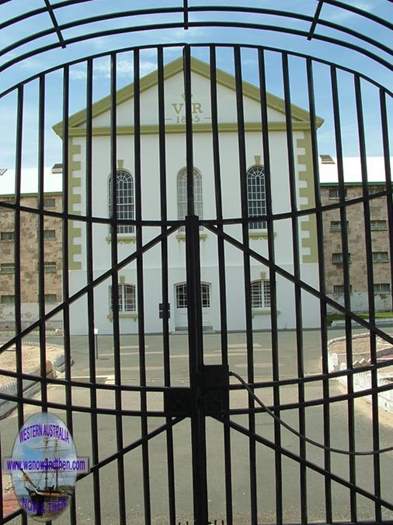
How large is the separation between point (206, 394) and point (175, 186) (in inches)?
759

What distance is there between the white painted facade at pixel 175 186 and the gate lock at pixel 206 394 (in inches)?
605

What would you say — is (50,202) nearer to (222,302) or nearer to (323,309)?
(222,302)

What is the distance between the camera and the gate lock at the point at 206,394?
366 cm

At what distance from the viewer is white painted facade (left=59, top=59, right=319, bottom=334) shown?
68.4 ft

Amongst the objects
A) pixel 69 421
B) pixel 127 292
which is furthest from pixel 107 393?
pixel 127 292

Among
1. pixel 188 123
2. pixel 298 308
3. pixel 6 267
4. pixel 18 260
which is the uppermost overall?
pixel 6 267

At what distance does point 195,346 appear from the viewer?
3.66 m

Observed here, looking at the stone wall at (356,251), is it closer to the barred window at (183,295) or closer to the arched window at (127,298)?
the barred window at (183,295)

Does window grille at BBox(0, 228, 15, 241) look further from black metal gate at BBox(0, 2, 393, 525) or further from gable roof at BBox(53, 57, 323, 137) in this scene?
black metal gate at BBox(0, 2, 393, 525)

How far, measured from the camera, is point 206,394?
3.67m

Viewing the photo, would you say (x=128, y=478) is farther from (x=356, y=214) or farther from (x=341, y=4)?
(x=356, y=214)

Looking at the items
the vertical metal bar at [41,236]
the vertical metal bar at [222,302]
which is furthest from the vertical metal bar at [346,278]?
the vertical metal bar at [41,236]

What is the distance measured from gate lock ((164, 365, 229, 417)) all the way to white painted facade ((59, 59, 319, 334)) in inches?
605

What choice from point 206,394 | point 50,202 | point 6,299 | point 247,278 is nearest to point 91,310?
point 206,394
